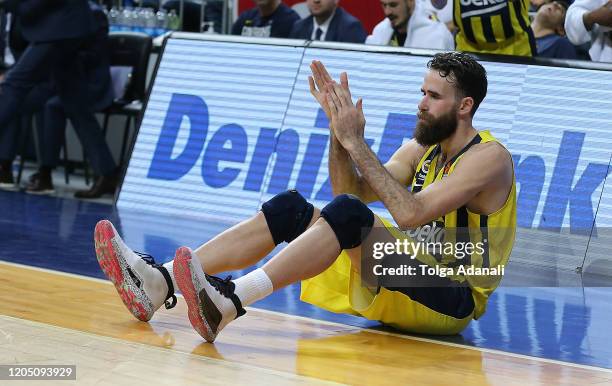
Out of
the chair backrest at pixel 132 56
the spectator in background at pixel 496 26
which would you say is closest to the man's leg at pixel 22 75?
the chair backrest at pixel 132 56

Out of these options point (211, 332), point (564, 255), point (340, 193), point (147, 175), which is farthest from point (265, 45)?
point (211, 332)

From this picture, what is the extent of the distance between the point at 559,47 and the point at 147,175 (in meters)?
3.37

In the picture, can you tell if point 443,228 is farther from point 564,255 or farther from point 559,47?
point 559,47

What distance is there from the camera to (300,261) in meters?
4.59

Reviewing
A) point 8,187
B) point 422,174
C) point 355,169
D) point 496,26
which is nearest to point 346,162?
point 355,169

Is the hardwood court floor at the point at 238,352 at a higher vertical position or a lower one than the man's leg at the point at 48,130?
higher

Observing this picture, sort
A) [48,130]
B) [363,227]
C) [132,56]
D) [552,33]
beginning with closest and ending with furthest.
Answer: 1. [363,227]
2. [552,33]
3. [48,130]
4. [132,56]

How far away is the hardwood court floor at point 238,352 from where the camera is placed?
404 centimetres

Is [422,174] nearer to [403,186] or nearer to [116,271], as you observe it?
[403,186]

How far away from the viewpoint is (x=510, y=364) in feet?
15.0

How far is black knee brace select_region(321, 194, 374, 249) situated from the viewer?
459 centimetres

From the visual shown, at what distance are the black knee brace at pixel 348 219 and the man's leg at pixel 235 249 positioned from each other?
325mm

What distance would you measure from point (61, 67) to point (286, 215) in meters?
6.01

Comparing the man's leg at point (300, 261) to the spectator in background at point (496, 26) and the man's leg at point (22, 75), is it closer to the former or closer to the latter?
the spectator in background at point (496, 26)
